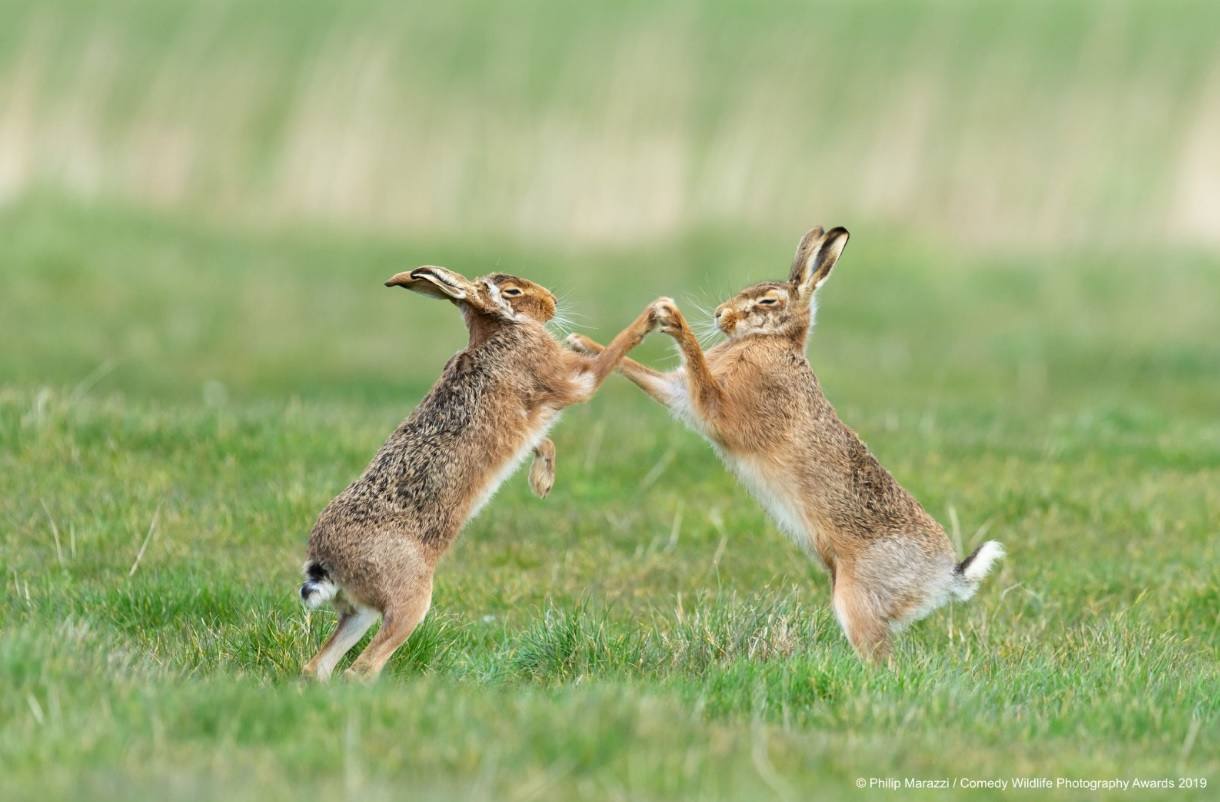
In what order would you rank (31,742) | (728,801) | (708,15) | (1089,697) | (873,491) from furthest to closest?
(708,15) → (873,491) → (1089,697) → (31,742) → (728,801)

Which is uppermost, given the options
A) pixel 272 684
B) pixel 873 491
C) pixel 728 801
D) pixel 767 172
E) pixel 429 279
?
pixel 767 172

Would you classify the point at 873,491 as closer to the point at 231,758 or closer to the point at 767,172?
the point at 231,758

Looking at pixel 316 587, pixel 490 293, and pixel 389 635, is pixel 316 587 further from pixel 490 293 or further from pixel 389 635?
pixel 490 293

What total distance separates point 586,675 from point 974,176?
559 inches

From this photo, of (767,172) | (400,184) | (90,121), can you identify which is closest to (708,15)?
(767,172)

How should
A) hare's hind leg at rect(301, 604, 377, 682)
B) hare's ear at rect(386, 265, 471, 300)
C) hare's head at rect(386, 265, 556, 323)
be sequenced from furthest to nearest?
hare's head at rect(386, 265, 556, 323), hare's ear at rect(386, 265, 471, 300), hare's hind leg at rect(301, 604, 377, 682)

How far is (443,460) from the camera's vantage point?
5707 millimetres

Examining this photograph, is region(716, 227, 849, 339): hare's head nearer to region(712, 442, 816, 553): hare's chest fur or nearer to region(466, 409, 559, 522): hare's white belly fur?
region(712, 442, 816, 553): hare's chest fur

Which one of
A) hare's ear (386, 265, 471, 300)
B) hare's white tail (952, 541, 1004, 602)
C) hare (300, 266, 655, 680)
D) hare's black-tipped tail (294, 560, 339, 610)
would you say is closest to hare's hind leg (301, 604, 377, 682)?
hare (300, 266, 655, 680)

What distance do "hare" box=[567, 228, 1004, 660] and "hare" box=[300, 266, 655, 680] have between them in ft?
0.87

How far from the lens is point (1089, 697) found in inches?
205

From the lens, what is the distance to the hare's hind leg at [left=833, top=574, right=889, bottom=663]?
580 cm

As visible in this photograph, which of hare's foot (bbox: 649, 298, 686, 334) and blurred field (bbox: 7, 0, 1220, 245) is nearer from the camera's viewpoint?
hare's foot (bbox: 649, 298, 686, 334)

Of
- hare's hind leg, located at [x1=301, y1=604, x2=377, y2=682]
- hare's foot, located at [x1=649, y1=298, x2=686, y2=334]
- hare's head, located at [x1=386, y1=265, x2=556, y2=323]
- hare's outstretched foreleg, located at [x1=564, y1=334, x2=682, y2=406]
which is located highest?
hare's foot, located at [x1=649, y1=298, x2=686, y2=334]
